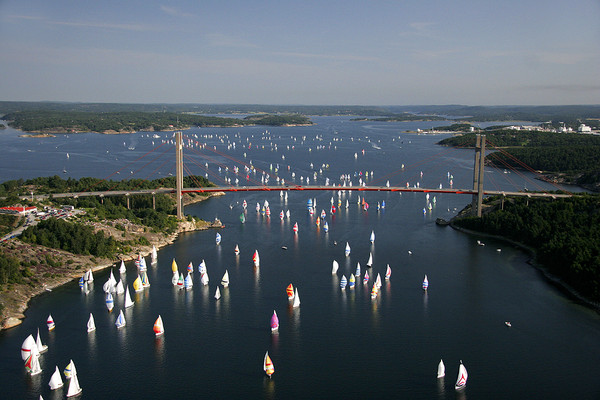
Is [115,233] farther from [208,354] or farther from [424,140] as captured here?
[424,140]

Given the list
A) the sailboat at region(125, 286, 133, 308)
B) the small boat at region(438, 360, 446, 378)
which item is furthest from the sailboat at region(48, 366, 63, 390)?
the small boat at region(438, 360, 446, 378)

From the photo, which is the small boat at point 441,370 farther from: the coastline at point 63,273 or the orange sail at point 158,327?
the coastline at point 63,273

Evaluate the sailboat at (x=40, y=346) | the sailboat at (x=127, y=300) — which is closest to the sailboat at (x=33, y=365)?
the sailboat at (x=40, y=346)

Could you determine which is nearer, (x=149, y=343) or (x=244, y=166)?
(x=149, y=343)

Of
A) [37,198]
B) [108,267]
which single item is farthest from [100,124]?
[108,267]

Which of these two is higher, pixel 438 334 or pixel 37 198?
pixel 37 198

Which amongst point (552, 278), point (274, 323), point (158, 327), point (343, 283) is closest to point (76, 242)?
point (158, 327)

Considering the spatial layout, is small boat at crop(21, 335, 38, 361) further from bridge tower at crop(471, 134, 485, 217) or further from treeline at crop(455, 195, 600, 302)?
bridge tower at crop(471, 134, 485, 217)
